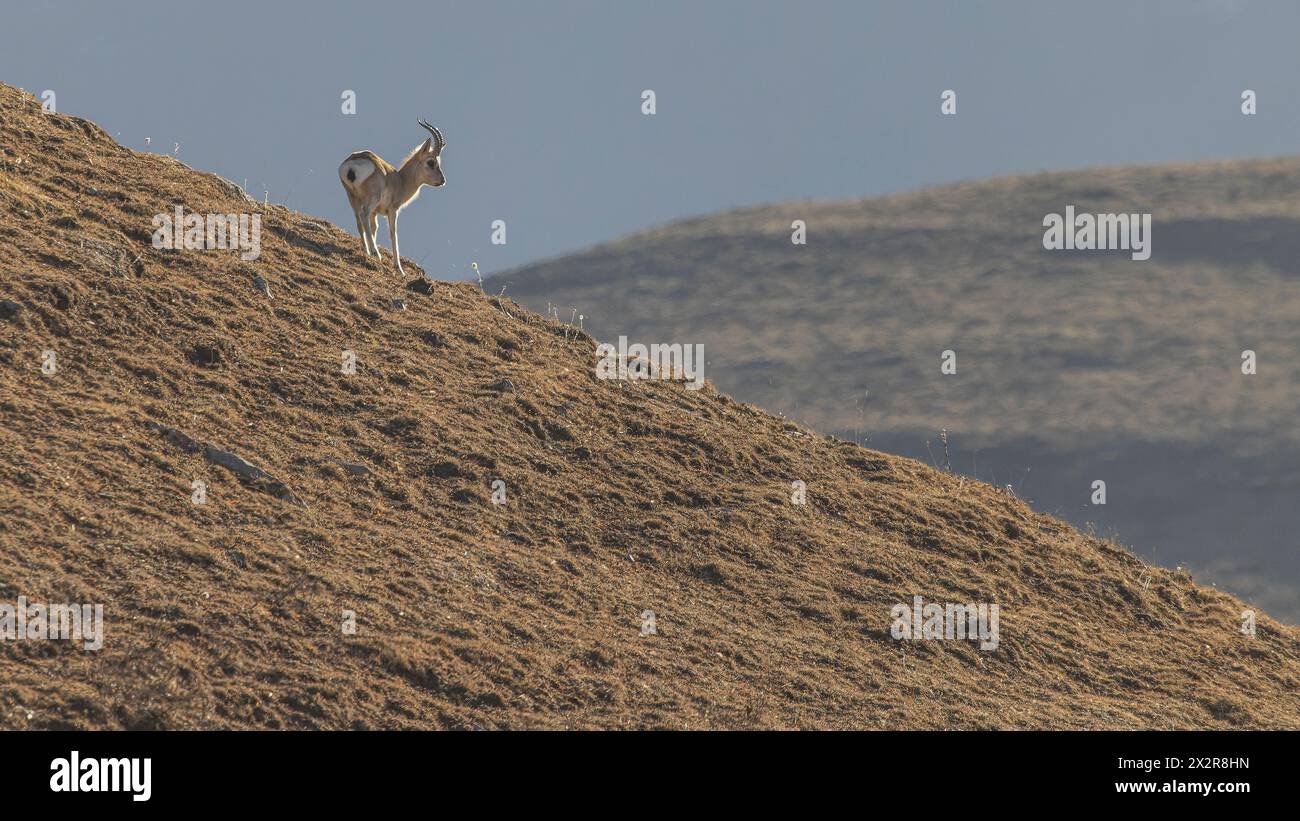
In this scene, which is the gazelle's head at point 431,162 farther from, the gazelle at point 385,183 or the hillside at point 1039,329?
the hillside at point 1039,329

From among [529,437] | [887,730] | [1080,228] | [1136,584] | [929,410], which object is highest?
[1080,228]

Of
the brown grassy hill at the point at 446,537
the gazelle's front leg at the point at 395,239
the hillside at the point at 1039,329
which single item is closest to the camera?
the brown grassy hill at the point at 446,537

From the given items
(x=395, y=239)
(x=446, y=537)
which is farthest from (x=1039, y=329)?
(x=446, y=537)

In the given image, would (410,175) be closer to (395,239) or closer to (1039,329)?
(395,239)

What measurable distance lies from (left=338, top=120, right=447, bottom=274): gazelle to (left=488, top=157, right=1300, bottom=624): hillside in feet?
132

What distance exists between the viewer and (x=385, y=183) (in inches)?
777

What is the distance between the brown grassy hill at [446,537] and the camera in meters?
11.3

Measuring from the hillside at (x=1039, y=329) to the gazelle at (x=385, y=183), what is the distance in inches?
1583

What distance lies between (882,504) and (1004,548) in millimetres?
1238

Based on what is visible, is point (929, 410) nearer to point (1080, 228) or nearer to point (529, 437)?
point (1080, 228)

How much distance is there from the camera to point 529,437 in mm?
15594

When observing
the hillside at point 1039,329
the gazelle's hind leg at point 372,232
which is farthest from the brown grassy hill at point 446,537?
the hillside at point 1039,329
